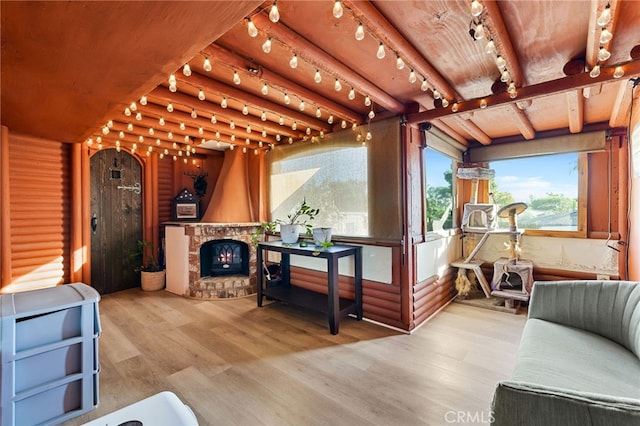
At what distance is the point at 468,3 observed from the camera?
132cm

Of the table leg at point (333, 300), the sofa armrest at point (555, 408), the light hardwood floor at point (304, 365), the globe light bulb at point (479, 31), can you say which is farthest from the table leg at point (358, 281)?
the globe light bulb at point (479, 31)

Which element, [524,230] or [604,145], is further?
[524,230]

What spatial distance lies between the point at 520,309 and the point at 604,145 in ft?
7.58

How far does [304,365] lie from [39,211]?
348 cm

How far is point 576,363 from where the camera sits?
147 centimetres

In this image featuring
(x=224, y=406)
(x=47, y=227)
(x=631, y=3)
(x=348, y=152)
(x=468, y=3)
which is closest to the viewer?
(x=468, y=3)

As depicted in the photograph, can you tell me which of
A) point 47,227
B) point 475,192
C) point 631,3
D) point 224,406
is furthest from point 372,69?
point 47,227

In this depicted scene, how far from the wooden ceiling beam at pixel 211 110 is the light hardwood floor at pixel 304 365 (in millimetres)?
2325

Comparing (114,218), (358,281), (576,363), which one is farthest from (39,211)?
(576,363)

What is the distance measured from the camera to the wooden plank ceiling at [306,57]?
123cm

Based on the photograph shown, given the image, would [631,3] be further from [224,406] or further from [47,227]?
[47,227]

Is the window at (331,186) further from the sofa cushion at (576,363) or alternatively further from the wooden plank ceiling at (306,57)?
the sofa cushion at (576,363)

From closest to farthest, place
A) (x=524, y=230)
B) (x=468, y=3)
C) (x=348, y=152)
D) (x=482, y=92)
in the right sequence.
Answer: (x=468, y=3) < (x=482, y=92) < (x=348, y=152) < (x=524, y=230)

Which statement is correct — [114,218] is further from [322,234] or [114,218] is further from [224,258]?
[322,234]
